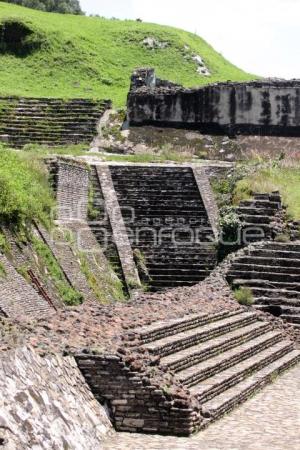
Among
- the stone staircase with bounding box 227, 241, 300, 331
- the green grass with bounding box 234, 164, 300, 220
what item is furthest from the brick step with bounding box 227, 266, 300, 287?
the green grass with bounding box 234, 164, 300, 220

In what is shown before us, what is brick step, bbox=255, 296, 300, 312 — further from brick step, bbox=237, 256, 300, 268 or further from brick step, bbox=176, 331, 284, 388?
brick step, bbox=176, 331, 284, 388

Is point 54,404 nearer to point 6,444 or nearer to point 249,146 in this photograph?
point 6,444

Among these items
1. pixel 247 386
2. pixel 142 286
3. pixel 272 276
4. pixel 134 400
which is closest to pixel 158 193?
pixel 142 286

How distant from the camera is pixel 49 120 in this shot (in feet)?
86.5

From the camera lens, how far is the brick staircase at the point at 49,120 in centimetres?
2528

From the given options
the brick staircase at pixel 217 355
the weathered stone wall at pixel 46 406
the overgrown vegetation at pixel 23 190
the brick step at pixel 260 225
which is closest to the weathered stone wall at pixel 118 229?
the overgrown vegetation at pixel 23 190

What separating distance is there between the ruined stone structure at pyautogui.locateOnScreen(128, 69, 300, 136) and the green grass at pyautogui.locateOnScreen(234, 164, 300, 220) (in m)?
4.52

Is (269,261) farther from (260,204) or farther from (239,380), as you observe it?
(239,380)

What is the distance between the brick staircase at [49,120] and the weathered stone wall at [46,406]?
16.6m

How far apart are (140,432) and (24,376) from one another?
169 centimetres

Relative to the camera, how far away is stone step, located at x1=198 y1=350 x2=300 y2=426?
9766 mm

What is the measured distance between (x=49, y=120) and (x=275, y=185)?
27.7 ft

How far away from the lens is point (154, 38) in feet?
127

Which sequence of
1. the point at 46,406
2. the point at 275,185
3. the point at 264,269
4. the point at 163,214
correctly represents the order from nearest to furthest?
the point at 46,406 < the point at 264,269 < the point at 163,214 < the point at 275,185
